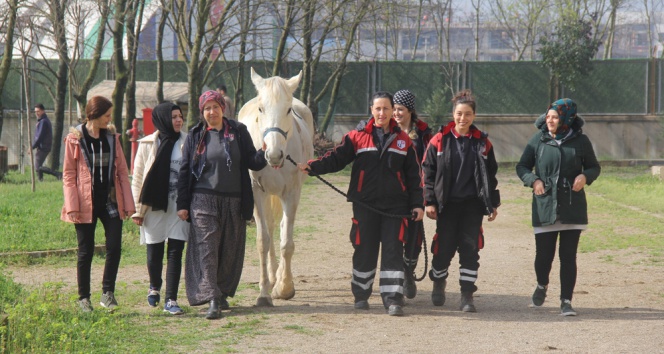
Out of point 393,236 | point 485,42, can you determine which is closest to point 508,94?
point 393,236

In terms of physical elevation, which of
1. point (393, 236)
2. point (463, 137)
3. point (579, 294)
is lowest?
point (579, 294)

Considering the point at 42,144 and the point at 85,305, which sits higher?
the point at 42,144

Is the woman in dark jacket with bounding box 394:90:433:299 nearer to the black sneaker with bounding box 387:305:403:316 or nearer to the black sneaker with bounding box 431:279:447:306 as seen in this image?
the black sneaker with bounding box 431:279:447:306

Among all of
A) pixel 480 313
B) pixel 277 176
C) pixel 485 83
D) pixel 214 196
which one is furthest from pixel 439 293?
pixel 485 83

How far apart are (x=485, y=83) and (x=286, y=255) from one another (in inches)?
955

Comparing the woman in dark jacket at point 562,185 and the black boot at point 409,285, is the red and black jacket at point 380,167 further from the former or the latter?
the woman in dark jacket at point 562,185

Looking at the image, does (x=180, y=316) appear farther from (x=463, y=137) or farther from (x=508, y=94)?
(x=508, y=94)

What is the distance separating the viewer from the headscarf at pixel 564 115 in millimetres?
7848

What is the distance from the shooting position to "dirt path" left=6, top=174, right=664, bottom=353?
6.67m

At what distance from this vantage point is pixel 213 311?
A: 7.47 metres

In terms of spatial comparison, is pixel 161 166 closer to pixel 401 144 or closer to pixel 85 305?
pixel 85 305

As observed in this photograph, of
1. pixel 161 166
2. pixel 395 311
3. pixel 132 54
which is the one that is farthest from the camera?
pixel 132 54

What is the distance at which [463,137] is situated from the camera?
26.3 feet

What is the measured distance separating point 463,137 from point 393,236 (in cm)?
103
